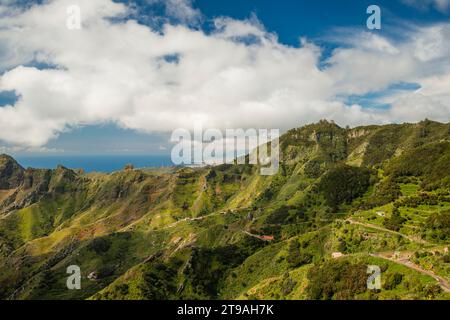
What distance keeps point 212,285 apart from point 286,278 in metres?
49.6

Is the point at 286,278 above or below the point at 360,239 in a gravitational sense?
below

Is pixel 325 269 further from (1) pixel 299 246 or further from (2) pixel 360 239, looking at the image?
(1) pixel 299 246

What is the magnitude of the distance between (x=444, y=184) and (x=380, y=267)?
85.1 meters

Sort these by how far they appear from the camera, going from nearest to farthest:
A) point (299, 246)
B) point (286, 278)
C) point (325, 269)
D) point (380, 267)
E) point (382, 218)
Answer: point (380, 267) → point (325, 269) → point (286, 278) → point (382, 218) → point (299, 246)

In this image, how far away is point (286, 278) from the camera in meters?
127
